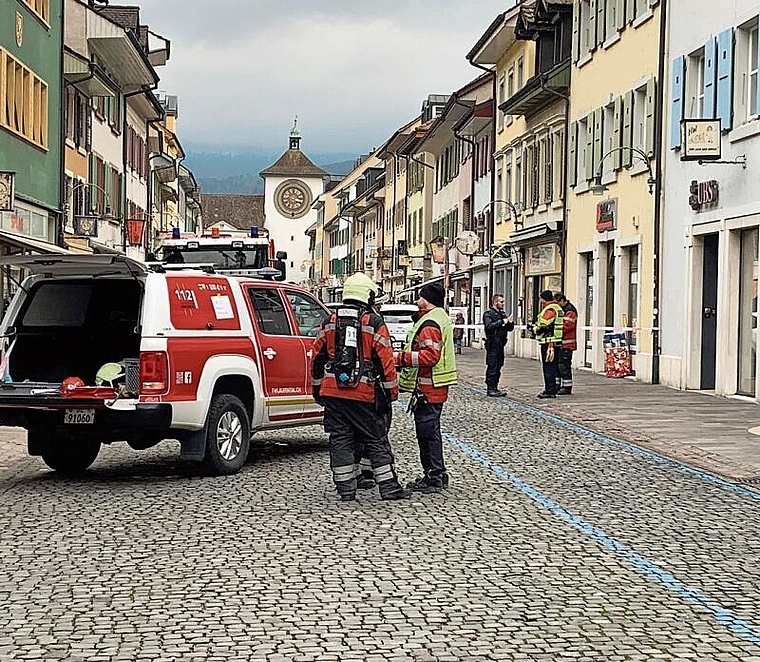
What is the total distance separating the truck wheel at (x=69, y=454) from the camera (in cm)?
1296

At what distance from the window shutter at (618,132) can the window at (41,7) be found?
1333cm

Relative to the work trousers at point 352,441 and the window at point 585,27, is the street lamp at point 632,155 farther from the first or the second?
the work trousers at point 352,441

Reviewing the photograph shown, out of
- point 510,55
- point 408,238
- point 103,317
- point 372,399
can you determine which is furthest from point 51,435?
point 408,238

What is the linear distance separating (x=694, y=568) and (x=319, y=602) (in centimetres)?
252

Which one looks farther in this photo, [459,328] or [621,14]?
[459,328]

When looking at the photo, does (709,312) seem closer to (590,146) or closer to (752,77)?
(752,77)

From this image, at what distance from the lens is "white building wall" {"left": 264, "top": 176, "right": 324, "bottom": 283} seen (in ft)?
578

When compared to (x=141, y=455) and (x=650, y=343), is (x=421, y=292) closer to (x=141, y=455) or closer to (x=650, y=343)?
(x=141, y=455)

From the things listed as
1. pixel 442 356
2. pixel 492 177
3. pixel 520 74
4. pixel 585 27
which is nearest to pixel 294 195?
pixel 492 177

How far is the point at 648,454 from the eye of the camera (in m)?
15.0

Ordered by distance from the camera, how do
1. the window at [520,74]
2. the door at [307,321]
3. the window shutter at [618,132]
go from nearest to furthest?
the door at [307,321] < the window shutter at [618,132] < the window at [520,74]

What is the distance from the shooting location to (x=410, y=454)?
14.3m

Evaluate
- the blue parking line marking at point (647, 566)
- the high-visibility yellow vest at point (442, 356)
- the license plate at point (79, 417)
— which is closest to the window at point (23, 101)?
the license plate at point (79, 417)

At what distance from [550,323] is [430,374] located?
465 inches
